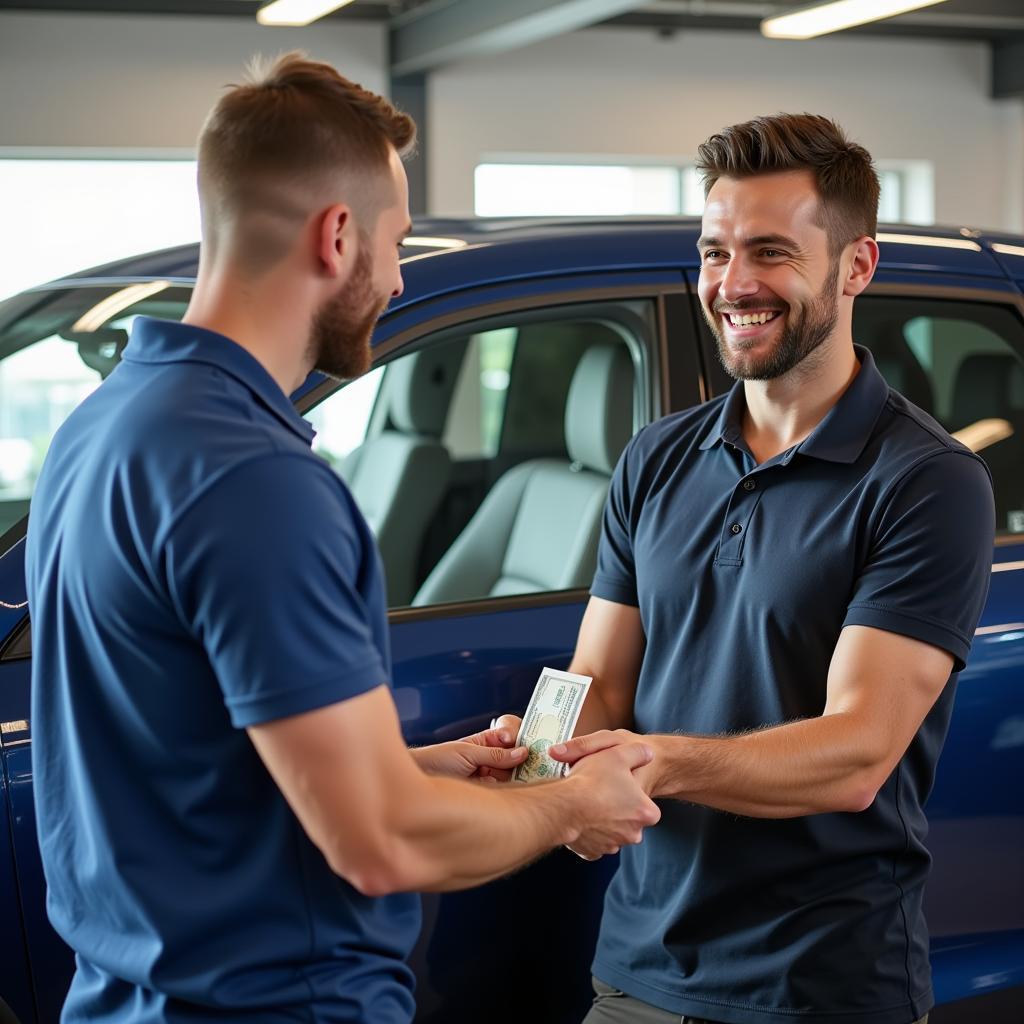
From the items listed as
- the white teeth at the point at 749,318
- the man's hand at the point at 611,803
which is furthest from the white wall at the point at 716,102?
the man's hand at the point at 611,803

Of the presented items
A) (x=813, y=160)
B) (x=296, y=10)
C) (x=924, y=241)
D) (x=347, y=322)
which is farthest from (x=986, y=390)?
(x=296, y=10)

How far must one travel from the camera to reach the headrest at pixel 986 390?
10.5ft

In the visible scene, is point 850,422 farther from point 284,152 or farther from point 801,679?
point 284,152

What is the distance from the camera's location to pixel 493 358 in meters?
11.0

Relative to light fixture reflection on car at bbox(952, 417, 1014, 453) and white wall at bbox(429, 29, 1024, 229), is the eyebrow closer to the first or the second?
light fixture reflection on car at bbox(952, 417, 1014, 453)

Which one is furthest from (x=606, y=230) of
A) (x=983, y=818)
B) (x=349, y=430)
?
(x=349, y=430)

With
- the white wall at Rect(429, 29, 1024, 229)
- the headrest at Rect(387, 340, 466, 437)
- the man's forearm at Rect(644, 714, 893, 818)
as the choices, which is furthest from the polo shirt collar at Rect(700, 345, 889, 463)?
the white wall at Rect(429, 29, 1024, 229)

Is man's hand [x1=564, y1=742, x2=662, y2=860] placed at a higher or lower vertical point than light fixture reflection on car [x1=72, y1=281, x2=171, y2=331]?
lower

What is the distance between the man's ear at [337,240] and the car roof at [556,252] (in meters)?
0.90

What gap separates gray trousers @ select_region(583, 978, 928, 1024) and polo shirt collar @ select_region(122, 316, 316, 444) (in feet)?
3.48

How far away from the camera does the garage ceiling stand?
8.69m

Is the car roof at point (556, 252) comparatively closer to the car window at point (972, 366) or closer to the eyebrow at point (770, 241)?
the car window at point (972, 366)

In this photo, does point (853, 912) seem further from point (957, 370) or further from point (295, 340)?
point (957, 370)

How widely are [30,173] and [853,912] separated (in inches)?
366
